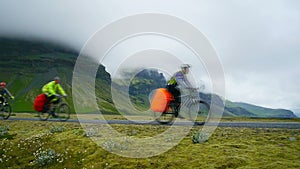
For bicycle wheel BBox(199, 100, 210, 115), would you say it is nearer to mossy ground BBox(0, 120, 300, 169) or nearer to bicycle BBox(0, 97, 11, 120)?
mossy ground BBox(0, 120, 300, 169)

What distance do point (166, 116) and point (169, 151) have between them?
462cm

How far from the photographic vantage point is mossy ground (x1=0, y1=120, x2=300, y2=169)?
1202cm

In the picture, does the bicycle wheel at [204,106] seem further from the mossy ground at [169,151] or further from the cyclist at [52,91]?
the cyclist at [52,91]

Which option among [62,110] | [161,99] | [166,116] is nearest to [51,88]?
[62,110]

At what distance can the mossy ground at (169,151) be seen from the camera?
12023 millimetres

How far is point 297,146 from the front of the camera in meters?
12.8

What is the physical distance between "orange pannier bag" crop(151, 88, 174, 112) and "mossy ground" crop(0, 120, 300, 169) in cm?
199

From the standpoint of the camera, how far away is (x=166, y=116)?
734 inches

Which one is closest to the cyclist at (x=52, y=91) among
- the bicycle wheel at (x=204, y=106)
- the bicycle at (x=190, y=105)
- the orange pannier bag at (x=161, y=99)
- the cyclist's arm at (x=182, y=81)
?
the orange pannier bag at (x=161, y=99)

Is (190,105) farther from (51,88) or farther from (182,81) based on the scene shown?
(51,88)

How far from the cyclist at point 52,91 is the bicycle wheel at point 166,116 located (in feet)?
22.3

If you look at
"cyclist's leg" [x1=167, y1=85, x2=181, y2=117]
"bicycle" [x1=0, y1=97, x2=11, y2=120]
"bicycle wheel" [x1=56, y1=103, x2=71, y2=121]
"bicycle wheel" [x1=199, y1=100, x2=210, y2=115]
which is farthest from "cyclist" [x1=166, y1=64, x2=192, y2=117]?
"bicycle" [x1=0, y1=97, x2=11, y2=120]

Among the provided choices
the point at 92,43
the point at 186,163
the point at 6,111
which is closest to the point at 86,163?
the point at 186,163

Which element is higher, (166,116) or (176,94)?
(176,94)
